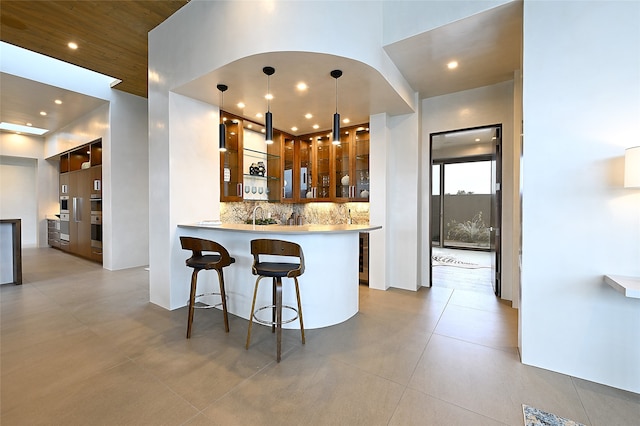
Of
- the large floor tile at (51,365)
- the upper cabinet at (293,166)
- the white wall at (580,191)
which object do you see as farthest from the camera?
the upper cabinet at (293,166)

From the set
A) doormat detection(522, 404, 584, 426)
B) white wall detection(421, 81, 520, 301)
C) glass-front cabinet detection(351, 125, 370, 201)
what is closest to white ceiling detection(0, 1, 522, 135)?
white wall detection(421, 81, 520, 301)

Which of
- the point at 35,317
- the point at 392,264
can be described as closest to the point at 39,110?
the point at 35,317

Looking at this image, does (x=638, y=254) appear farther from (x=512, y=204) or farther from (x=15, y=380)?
(x=15, y=380)

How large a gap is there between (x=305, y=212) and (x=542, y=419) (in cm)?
480

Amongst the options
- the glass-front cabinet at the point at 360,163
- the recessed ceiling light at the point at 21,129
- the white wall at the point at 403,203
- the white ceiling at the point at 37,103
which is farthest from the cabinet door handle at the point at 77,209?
the white wall at the point at 403,203

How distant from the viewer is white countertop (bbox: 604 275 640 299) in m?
1.74

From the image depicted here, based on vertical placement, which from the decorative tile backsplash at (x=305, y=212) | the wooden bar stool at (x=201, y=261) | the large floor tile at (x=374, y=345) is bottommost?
the large floor tile at (x=374, y=345)

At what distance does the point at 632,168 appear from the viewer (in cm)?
183

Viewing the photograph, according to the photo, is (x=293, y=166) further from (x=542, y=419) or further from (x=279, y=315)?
(x=542, y=419)

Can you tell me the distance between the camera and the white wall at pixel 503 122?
378cm

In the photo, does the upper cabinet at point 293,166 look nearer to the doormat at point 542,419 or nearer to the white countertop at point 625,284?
the white countertop at point 625,284

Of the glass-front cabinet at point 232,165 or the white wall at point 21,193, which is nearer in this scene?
the glass-front cabinet at point 232,165

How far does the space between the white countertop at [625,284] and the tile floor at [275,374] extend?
0.78m

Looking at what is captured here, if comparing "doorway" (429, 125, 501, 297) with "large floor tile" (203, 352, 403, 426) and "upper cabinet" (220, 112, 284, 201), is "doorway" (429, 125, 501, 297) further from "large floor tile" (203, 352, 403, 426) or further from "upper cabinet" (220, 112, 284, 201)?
"large floor tile" (203, 352, 403, 426)
